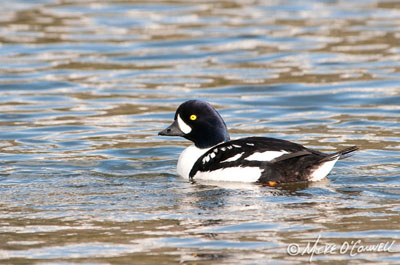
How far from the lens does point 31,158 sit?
12.2m

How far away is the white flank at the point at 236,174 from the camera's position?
10.4 metres

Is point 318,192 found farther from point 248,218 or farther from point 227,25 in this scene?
point 227,25

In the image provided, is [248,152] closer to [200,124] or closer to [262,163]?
[262,163]

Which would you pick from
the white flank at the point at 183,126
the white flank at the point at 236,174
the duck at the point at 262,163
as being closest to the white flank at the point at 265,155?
the duck at the point at 262,163

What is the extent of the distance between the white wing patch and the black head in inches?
39.8

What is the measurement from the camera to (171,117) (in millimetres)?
15133

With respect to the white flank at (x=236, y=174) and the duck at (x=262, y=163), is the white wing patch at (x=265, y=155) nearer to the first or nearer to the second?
the duck at (x=262, y=163)

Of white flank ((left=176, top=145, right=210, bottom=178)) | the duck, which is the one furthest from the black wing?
white flank ((left=176, top=145, right=210, bottom=178))

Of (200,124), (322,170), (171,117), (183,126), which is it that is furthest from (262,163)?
(171,117)

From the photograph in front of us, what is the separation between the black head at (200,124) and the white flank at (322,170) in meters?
1.42

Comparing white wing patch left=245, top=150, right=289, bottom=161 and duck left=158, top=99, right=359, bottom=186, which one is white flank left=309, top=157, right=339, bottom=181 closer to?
duck left=158, top=99, right=359, bottom=186

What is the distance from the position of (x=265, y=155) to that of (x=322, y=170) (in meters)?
0.63

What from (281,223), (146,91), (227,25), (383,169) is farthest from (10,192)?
(227,25)

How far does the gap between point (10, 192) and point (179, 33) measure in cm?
1234
